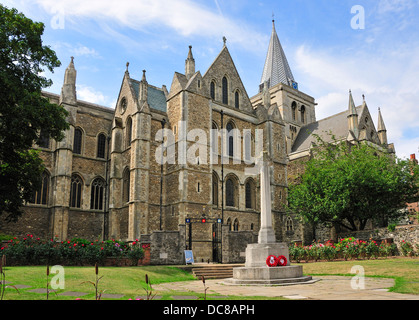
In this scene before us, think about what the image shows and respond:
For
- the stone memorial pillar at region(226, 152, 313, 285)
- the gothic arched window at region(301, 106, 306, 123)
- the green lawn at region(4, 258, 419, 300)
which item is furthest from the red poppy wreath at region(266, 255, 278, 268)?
the gothic arched window at region(301, 106, 306, 123)

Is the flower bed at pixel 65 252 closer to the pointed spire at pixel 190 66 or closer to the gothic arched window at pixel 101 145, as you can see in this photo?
the gothic arched window at pixel 101 145

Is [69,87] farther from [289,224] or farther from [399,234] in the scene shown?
[399,234]

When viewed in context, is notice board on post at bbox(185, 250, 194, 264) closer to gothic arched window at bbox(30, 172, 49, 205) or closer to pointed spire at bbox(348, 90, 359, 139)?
gothic arched window at bbox(30, 172, 49, 205)

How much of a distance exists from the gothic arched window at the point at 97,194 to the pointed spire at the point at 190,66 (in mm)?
12014

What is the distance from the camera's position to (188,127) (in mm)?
27766

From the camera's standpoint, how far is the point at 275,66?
190ft

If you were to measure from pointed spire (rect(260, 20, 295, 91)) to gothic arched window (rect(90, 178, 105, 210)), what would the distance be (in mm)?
33734

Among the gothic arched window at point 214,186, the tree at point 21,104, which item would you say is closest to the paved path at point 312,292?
the tree at point 21,104

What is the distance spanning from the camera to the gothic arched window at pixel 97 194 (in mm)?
31108

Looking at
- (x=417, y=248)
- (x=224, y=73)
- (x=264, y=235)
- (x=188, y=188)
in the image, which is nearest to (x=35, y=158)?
(x=188, y=188)

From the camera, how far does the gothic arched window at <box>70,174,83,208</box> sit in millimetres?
30062

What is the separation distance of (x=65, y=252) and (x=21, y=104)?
7.11 m
